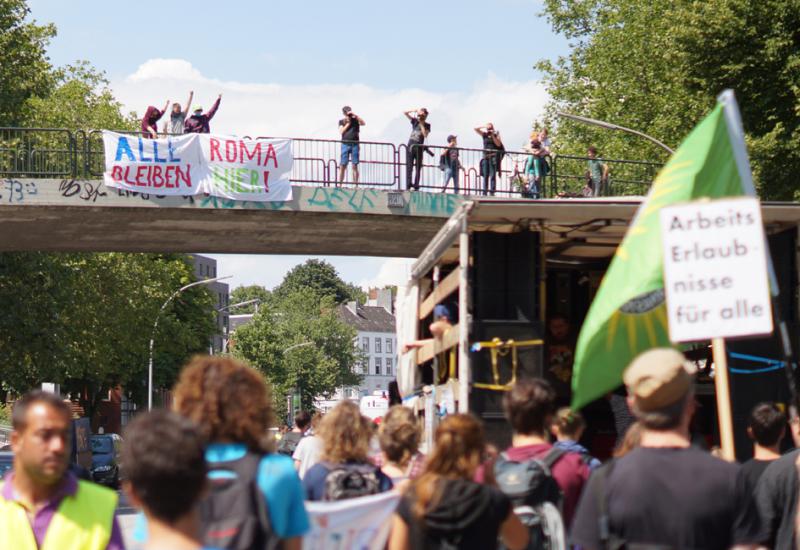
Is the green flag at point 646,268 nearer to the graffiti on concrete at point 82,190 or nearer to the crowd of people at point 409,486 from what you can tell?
the crowd of people at point 409,486

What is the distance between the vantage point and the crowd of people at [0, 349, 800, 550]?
Result: 157 inches

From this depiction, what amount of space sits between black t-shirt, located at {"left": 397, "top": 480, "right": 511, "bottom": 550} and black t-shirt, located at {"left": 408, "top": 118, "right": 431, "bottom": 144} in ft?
76.0

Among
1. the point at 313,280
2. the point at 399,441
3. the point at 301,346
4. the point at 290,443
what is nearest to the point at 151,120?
the point at 290,443

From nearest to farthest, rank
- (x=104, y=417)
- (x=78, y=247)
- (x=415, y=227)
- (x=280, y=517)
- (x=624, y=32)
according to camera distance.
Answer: (x=280, y=517) → (x=415, y=227) → (x=78, y=247) → (x=624, y=32) → (x=104, y=417)

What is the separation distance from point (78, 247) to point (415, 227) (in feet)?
24.6

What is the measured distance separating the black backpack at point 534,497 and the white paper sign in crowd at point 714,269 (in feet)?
3.31

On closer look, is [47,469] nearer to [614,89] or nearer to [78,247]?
[78,247]

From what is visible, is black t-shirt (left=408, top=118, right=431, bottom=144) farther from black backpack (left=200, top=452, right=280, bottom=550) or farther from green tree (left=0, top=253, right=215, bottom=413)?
black backpack (left=200, top=452, right=280, bottom=550)

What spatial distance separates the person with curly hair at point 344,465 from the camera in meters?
7.12

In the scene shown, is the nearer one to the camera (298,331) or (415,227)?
(415,227)

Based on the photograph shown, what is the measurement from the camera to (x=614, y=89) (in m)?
49.6

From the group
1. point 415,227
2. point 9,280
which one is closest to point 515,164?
point 415,227

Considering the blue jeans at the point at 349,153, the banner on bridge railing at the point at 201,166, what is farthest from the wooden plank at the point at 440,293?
the blue jeans at the point at 349,153

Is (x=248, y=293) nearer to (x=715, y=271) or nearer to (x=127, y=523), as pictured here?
(x=127, y=523)
